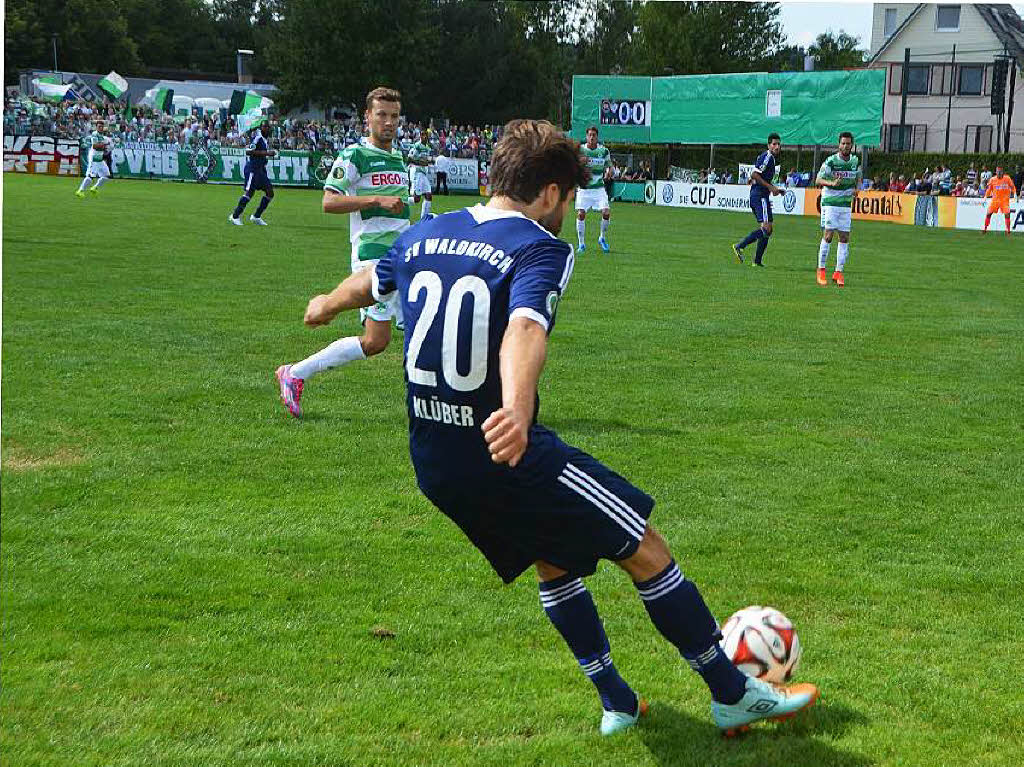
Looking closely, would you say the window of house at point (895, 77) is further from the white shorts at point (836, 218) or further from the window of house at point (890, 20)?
the white shorts at point (836, 218)

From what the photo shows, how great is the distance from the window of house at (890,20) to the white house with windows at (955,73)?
12.8m

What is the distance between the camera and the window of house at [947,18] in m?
66.8

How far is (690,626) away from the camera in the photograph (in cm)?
373

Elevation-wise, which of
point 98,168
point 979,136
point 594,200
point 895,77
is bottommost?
point 594,200

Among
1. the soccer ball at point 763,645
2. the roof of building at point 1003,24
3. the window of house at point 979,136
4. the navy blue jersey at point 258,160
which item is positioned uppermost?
the roof of building at point 1003,24

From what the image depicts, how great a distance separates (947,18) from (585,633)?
2814 inches

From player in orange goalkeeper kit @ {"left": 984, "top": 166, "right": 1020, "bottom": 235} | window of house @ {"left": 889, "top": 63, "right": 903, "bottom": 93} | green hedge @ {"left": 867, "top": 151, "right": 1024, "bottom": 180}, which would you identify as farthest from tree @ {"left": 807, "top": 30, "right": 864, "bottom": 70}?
player in orange goalkeeper kit @ {"left": 984, "top": 166, "right": 1020, "bottom": 235}

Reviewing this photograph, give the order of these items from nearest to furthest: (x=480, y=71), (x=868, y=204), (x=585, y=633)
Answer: (x=585, y=633) < (x=868, y=204) < (x=480, y=71)

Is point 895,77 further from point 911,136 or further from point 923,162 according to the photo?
point 923,162

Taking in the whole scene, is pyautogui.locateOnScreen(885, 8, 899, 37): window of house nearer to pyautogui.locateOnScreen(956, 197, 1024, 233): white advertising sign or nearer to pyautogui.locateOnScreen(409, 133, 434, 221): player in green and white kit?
pyautogui.locateOnScreen(956, 197, 1024, 233): white advertising sign

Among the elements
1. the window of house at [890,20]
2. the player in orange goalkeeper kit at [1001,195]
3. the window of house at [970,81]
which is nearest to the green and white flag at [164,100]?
the window of house at [970,81]

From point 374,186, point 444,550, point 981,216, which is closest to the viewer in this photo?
point 444,550

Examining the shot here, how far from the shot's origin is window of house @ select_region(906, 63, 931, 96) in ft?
221

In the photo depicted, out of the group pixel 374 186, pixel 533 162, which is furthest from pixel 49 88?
pixel 533 162
